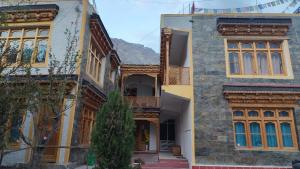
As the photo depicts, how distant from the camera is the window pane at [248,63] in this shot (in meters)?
9.43

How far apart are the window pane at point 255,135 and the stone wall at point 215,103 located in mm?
341

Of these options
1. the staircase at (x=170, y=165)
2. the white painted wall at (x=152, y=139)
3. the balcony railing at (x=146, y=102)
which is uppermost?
the balcony railing at (x=146, y=102)

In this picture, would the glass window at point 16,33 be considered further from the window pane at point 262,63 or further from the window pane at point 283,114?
the window pane at point 283,114

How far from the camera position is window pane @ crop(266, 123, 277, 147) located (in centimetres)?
859

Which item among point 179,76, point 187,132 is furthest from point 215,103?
point 187,132

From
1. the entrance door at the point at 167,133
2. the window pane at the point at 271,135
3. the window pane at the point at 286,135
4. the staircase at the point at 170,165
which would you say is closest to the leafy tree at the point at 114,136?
the staircase at the point at 170,165

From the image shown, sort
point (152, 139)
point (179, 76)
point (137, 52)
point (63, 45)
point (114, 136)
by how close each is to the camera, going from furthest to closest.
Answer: point (137, 52), point (152, 139), point (179, 76), point (63, 45), point (114, 136)

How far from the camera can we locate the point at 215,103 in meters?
8.93

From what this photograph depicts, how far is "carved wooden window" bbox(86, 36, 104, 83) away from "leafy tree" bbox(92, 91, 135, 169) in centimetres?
433

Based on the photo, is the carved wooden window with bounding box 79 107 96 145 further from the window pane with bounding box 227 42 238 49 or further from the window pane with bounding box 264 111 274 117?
the window pane with bounding box 264 111 274 117

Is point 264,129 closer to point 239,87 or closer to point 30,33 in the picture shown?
point 239,87

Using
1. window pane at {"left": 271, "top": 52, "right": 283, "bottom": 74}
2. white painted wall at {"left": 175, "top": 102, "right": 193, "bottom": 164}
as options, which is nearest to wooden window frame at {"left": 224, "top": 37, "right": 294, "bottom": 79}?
window pane at {"left": 271, "top": 52, "right": 283, "bottom": 74}

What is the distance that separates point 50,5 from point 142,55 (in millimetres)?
54049

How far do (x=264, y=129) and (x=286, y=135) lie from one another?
0.85m
